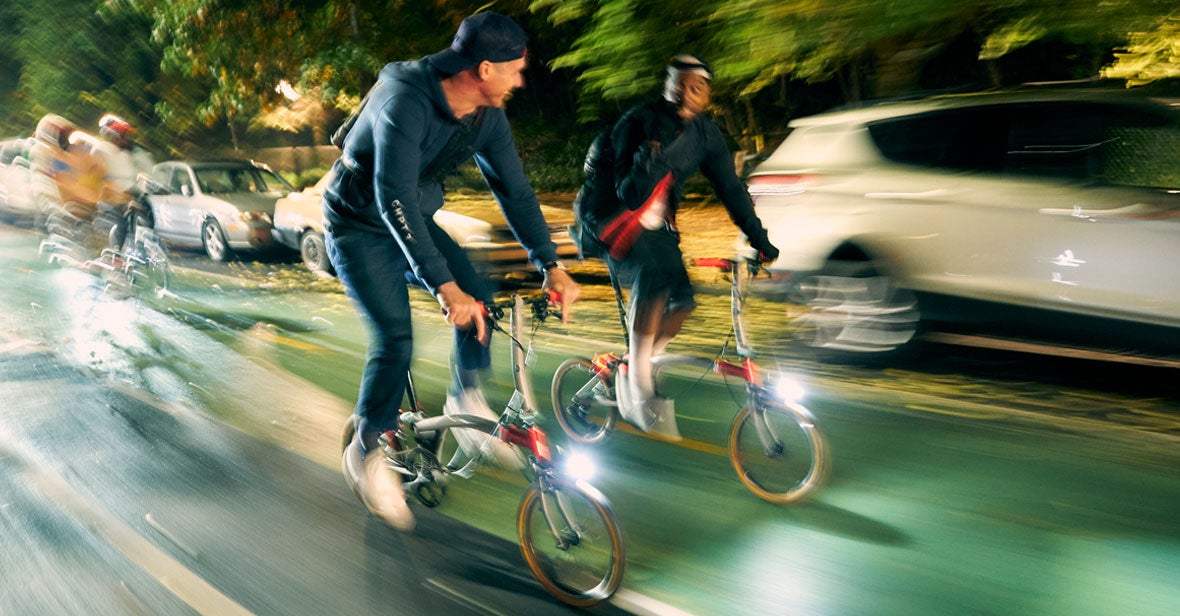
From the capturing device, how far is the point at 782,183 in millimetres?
7398

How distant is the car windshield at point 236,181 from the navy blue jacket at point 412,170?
36.8 feet

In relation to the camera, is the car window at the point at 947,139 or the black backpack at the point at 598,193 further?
the car window at the point at 947,139

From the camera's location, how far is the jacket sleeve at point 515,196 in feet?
13.0

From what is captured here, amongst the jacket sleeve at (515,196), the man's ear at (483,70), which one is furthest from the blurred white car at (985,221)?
the man's ear at (483,70)

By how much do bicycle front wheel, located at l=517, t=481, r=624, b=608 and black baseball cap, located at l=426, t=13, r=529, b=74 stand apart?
4.85 ft

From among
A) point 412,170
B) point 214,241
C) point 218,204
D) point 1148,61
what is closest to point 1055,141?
point 412,170

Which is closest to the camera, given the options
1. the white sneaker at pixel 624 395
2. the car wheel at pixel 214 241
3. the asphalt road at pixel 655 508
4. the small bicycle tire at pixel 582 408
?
the asphalt road at pixel 655 508

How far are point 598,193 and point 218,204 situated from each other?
1038 cm

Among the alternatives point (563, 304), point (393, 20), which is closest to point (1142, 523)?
point (563, 304)

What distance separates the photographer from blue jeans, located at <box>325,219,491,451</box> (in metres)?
3.84

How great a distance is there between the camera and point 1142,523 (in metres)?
4.23

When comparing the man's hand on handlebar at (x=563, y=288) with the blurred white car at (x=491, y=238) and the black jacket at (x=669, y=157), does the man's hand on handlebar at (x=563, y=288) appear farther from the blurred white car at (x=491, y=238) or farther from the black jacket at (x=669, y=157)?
the blurred white car at (x=491, y=238)

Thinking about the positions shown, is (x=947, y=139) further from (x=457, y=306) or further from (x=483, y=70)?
(x=457, y=306)

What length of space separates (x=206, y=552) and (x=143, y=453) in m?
1.56
